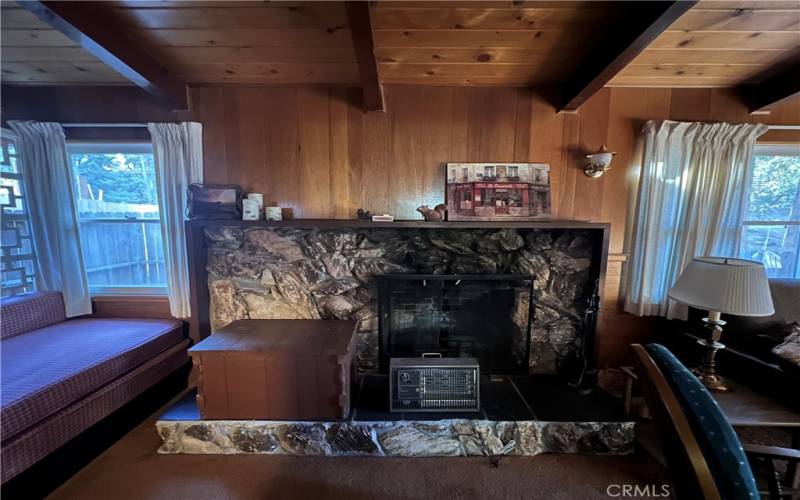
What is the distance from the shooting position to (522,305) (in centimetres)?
225

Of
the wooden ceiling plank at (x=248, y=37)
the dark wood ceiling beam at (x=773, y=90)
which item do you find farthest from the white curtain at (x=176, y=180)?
the dark wood ceiling beam at (x=773, y=90)

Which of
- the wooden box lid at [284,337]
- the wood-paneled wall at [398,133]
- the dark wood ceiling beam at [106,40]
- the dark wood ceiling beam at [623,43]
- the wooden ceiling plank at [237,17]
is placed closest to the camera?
the dark wood ceiling beam at [623,43]

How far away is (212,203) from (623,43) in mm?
2557

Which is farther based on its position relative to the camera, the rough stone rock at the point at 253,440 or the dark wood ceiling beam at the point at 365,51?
the rough stone rock at the point at 253,440

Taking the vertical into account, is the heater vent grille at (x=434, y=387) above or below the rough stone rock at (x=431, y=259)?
below

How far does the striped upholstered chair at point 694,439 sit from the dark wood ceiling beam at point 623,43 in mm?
1419

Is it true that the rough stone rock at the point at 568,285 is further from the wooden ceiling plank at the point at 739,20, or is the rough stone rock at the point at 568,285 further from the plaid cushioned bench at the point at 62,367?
the plaid cushioned bench at the point at 62,367

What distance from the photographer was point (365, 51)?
1578 mm

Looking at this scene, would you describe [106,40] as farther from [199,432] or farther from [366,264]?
[199,432]

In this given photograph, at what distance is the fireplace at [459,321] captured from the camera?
7.32ft

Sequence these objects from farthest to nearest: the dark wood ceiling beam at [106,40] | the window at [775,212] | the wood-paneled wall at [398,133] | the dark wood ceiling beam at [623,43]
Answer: the window at [775,212]
the wood-paneled wall at [398,133]
the dark wood ceiling beam at [106,40]
the dark wood ceiling beam at [623,43]

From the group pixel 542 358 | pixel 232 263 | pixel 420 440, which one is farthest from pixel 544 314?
pixel 232 263

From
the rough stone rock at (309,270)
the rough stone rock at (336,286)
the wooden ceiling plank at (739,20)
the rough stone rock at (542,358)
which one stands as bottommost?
the rough stone rock at (542,358)

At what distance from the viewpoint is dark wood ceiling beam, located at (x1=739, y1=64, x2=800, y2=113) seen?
75.0 inches
